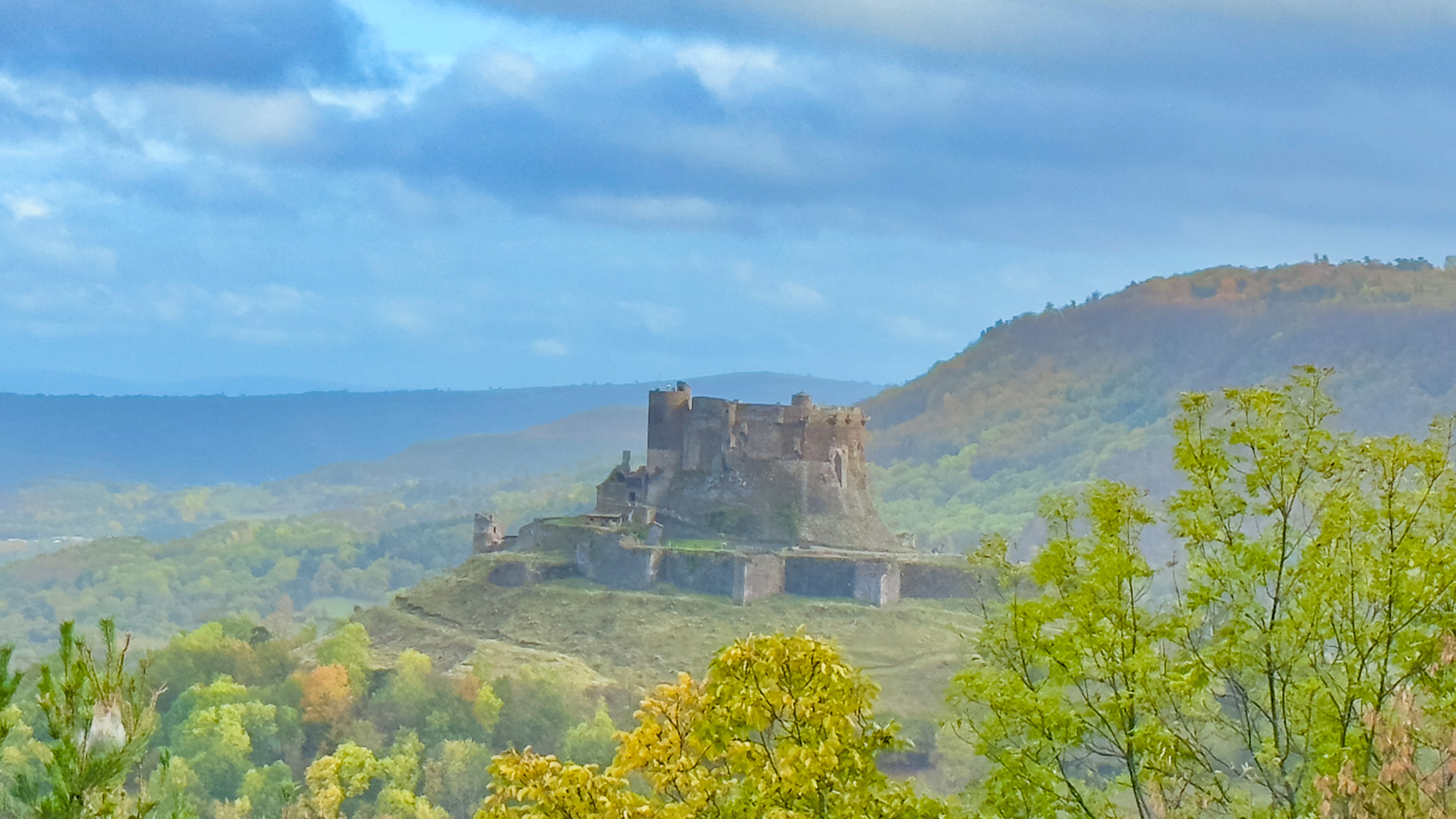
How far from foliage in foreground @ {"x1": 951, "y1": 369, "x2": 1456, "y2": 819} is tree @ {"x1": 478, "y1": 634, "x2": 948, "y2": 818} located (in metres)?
1.54

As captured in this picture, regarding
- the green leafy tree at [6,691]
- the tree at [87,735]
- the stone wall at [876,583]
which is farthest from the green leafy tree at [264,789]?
the tree at [87,735]

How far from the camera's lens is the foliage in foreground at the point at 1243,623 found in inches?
665

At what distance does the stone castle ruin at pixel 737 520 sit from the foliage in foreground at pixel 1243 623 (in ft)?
199

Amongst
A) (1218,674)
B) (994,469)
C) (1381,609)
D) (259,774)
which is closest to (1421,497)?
(1381,609)

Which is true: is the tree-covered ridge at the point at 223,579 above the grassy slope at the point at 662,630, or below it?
below

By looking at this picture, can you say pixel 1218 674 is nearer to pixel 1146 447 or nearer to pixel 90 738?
pixel 90 738

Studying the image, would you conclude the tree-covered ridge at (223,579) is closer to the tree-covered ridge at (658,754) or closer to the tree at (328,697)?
the tree at (328,697)

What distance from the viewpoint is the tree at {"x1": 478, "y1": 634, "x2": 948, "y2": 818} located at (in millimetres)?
17109

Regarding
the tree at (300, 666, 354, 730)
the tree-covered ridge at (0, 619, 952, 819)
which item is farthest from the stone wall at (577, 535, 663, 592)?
the tree-covered ridge at (0, 619, 952, 819)

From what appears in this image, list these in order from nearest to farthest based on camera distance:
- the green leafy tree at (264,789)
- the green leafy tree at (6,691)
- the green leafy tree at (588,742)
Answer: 1. the green leafy tree at (6,691)
2. the green leafy tree at (264,789)
3. the green leafy tree at (588,742)

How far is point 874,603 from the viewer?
79.5 m

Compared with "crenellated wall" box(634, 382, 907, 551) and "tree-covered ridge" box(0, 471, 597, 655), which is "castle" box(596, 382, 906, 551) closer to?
"crenellated wall" box(634, 382, 907, 551)

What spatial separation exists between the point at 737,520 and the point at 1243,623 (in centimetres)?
6672

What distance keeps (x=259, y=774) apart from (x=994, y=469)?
136601 mm
